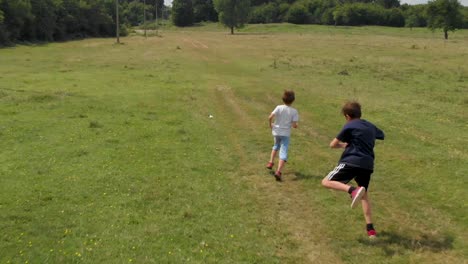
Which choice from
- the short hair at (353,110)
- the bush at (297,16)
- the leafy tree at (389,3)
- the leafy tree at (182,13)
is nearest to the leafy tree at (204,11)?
the leafy tree at (182,13)

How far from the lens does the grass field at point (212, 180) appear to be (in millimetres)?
8109

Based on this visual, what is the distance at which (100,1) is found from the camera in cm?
11388

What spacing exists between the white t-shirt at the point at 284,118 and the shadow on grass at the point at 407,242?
153 inches

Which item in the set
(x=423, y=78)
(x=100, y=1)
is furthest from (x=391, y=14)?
(x=423, y=78)

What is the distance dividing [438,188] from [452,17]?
84.1 metres

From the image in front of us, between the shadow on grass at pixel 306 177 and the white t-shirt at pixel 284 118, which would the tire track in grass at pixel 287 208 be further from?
the white t-shirt at pixel 284 118

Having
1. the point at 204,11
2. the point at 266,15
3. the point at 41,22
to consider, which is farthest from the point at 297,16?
the point at 41,22

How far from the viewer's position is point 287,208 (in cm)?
995

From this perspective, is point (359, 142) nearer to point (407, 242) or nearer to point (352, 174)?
point (352, 174)

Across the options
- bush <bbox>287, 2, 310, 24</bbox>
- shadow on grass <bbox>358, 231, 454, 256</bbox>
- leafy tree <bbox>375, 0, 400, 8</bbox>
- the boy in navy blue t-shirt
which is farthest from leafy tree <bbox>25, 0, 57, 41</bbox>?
leafy tree <bbox>375, 0, 400, 8</bbox>

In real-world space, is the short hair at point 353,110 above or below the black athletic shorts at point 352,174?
above

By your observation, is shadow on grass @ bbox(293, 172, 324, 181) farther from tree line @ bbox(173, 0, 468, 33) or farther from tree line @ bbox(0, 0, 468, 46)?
tree line @ bbox(173, 0, 468, 33)

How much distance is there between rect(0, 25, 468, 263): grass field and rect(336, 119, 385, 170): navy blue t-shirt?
1.44m

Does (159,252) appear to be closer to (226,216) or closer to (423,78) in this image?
(226,216)
